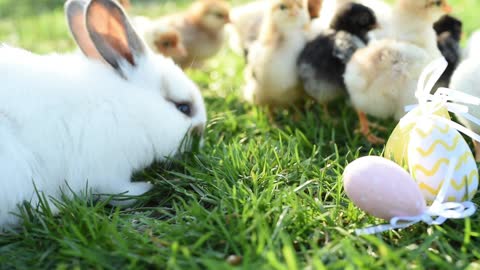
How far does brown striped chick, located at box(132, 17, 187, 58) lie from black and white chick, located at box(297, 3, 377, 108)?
139 centimetres

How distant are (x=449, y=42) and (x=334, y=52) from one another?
2.31 feet

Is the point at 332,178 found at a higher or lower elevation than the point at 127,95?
lower

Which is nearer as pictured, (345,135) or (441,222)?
Result: (441,222)

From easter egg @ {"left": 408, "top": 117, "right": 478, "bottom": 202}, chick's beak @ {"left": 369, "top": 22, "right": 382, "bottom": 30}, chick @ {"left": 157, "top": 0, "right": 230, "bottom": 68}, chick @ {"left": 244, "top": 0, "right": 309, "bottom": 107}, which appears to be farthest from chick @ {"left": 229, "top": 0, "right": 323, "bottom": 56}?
easter egg @ {"left": 408, "top": 117, "right": 478, "bottom": 202}

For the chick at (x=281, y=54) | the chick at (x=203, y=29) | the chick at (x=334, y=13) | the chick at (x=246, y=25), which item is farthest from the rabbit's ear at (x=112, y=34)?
the chick at (x=203, y=29)

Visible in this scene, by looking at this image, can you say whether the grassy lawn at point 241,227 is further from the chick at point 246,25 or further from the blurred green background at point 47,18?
the blurred green background at point 47,18

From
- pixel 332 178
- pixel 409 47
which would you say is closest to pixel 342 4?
pixel 409 47

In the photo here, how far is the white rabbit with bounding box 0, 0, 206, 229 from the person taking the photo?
90.4 inches

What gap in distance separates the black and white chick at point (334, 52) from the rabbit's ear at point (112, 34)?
3.59ft

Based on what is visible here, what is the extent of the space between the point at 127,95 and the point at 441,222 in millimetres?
1366

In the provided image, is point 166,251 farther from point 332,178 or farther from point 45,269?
point 332,178

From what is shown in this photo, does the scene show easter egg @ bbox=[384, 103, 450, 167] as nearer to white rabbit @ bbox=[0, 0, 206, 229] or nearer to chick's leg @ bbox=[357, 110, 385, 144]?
chick's leg @ bbox=[357, 110, 385, 144]

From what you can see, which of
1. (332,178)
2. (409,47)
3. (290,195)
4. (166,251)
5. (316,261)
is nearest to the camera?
(316,261)

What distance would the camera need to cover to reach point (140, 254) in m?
1.96
